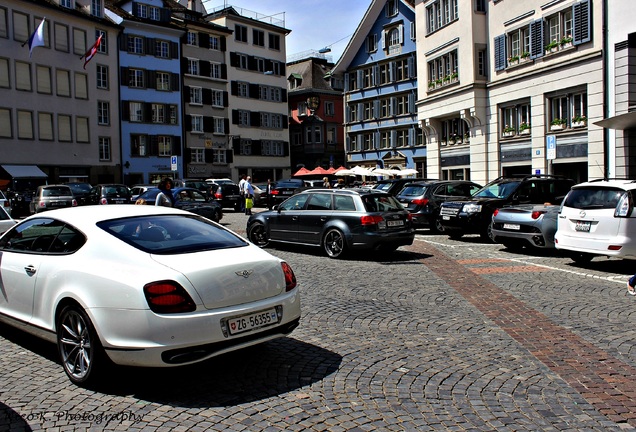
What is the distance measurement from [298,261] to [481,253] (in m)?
4.56

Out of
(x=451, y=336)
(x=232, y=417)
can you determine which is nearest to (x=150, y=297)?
(x=232, y=417)

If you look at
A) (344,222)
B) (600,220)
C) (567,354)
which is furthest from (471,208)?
(567,354)

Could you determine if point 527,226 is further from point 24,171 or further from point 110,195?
point 24,171

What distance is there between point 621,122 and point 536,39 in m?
8.60

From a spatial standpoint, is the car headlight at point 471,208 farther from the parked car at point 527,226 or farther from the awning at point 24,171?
the awning at point 24,171

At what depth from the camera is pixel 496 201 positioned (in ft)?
57.4

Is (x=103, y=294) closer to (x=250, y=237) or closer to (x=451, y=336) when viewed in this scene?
(x=451, y=336)

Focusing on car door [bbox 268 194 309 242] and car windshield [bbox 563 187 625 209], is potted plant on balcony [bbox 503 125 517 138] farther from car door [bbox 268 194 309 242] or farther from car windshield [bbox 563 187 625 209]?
car windshield [bbox 563 187 625 209]

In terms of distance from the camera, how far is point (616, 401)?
4.93 metres

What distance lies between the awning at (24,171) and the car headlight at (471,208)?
1389 inches

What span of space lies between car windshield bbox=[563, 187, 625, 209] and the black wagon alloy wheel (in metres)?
9.49

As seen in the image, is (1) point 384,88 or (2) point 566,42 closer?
(2) point 566,42

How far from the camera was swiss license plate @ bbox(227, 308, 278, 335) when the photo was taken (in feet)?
17.1

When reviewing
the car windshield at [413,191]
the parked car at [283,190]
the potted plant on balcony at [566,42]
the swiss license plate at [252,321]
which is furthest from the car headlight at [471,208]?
the parked car at [283,190]
